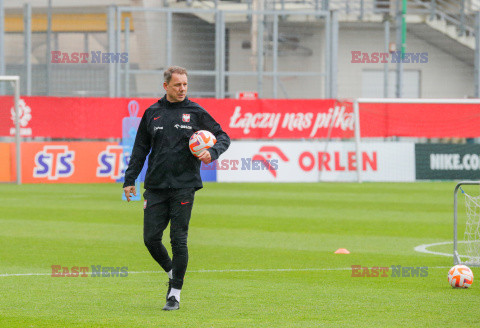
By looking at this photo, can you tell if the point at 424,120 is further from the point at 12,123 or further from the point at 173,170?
the point at 173,170

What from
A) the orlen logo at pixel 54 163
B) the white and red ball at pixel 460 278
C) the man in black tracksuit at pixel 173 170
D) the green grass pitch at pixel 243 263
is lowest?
the green grass pitch at pixel 243 263

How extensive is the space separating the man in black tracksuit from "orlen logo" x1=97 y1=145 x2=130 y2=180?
17.1 meters

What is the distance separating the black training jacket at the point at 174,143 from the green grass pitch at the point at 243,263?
1.01 metres

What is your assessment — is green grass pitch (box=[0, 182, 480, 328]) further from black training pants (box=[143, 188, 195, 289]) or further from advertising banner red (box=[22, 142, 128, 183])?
advertising banner red (box=[22, 142, 128, 183])

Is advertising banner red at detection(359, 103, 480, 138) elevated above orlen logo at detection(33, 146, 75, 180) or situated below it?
above

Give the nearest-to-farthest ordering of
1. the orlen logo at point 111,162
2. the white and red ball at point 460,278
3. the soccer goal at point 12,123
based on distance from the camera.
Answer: the white and red ball at point 460,278 → the soccer goal at point 12,123 → the orlen logo at point 111,162

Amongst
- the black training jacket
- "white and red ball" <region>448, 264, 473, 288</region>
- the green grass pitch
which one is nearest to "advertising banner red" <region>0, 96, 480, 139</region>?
the green grass pitch

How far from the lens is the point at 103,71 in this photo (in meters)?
26.8

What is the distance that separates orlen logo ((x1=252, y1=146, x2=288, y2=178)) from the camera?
25531mm

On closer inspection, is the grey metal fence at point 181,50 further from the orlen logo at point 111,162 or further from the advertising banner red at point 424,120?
the orlen logo at point 111,162

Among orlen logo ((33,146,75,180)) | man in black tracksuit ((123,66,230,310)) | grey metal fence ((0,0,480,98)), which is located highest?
grey metal fence ((0,0,480,98))

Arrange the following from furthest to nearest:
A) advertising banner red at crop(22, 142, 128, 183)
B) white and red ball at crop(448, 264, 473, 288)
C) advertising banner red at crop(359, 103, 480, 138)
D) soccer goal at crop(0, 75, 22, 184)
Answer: advertising banner red at crop(359, 103, 480, 138), advertising banner red at crop(22, 142, 128, 183), soccer goal at crop(0, 75, 22, 184), white and red ball at crop(448, 264, 473, 288)

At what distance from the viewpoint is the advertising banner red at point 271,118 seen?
25078 mm

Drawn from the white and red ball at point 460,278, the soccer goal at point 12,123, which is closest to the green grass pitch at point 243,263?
the white and red ball at point 460,278
